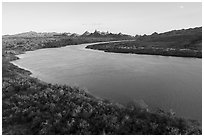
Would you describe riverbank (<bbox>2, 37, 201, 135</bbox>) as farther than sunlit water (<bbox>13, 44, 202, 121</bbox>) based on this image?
No

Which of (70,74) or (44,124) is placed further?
(70,74)

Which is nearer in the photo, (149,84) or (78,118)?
(78,118)

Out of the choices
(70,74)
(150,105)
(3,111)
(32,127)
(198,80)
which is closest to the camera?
(32,127)

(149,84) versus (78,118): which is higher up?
(149,84)

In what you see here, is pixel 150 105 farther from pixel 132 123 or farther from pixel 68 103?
pixel 68 103

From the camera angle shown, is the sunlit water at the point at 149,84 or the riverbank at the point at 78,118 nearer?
the riverbank at the point at 78,118

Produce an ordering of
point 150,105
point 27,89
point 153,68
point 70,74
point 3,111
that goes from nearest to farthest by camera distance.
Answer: point 3,111
point 150,105
point 27,89
point 70,74
point 153,68

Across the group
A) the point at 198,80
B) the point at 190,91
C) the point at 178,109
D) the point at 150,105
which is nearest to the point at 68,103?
the point at 150,105
